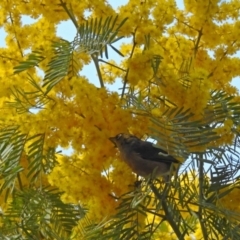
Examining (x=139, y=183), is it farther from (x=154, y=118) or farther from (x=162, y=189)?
(x=154, y=118)

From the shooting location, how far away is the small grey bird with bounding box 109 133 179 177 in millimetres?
2475

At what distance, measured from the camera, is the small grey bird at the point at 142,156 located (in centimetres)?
247

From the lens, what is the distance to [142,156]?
270 cm

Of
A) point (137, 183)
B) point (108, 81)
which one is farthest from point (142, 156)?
point (108, 81)

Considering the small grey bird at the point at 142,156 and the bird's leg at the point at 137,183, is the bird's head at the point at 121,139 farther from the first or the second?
the bird's leg at the point at 137,183

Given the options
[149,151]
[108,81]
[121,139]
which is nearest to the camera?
[121,139]

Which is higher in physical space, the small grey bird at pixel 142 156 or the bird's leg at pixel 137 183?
the small grey bird at pixel 142 156

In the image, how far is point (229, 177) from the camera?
251cm

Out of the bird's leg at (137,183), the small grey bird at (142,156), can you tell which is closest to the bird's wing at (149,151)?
the small grey bird at (142,156)

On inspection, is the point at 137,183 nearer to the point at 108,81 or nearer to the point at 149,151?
the point at 149,151

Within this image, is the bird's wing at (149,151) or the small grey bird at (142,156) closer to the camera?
the small grey bird at (142,156)

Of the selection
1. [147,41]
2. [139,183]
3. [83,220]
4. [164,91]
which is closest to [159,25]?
[147,41]

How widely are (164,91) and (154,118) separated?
0.13 meters

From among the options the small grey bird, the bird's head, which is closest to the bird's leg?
the small grey bird
